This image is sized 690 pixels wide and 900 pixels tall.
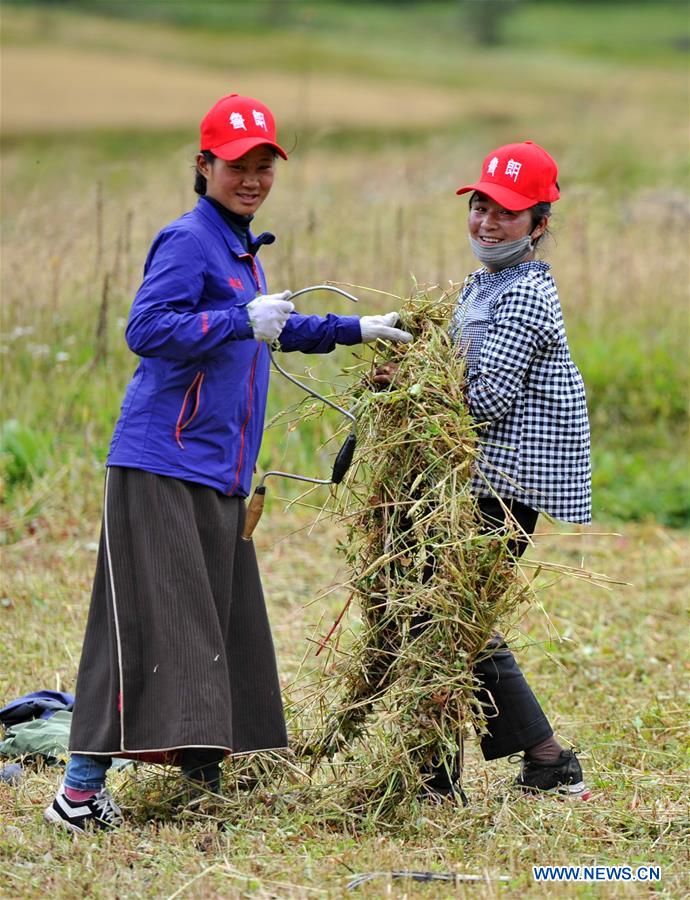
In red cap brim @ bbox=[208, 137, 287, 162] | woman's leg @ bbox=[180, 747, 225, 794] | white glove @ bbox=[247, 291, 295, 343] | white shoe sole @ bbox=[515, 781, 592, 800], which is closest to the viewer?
white glove @ bbox=[247, 291, 295, 343]

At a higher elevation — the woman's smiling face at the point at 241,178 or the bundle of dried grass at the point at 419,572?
the woman's smiling face at the point at 241,178

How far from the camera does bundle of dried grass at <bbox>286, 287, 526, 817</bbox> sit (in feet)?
11.1

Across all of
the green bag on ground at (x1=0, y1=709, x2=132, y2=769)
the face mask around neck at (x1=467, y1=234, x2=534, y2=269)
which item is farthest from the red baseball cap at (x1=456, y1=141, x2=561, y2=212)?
the green bag on ground at (x1=0, y1=709, x2=132, y2=769)

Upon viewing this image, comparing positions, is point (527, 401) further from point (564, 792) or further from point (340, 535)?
point (340, 535)

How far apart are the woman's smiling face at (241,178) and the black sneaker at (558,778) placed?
1780mm

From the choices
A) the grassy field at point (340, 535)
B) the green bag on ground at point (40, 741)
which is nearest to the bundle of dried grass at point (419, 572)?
the grassy field at point (340, 535)

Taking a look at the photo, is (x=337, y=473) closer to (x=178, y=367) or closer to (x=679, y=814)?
(x=178, y=367)

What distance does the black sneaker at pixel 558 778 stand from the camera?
3.65 meters

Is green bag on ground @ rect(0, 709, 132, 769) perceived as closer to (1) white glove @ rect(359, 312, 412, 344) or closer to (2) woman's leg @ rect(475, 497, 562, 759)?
(2) woman's leg @ rect(475, 497, 562, 759)

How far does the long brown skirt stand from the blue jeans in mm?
49

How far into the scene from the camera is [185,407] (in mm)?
3289

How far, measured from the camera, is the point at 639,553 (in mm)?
6367

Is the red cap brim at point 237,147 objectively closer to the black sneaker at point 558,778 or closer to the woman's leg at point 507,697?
the woman's leg at point 507,697

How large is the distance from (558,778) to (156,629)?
4.15 feet
